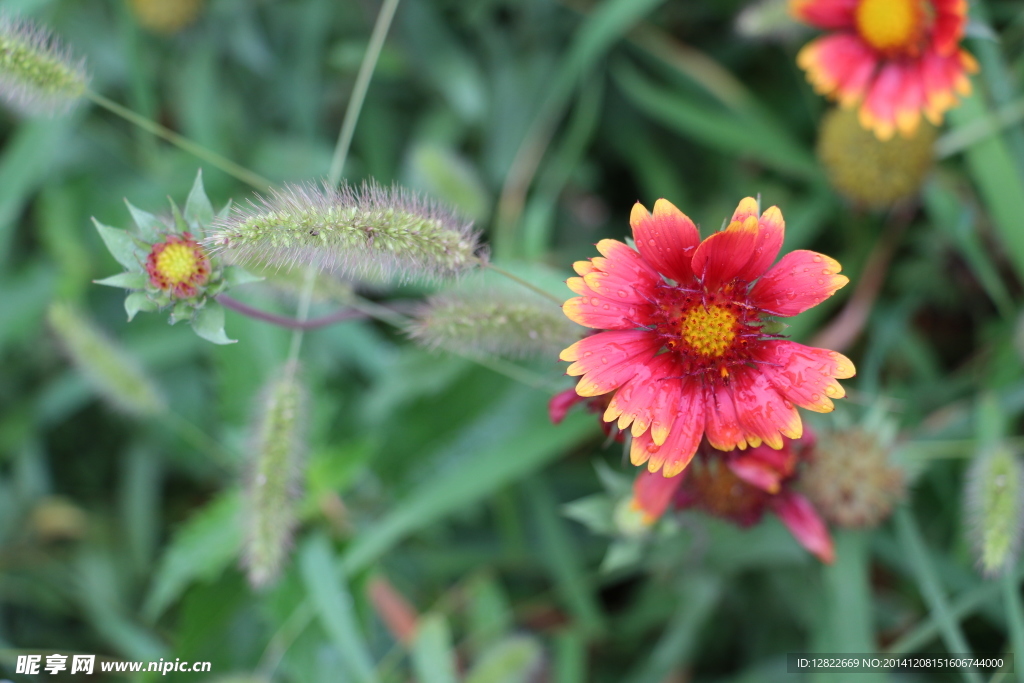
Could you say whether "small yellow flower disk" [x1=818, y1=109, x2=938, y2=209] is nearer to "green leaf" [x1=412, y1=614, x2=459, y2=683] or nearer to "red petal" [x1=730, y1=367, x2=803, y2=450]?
"red petal" [x1=730, y1=367, x2=803, y2=450]

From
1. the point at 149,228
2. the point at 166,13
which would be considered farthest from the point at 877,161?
the point at 166,13

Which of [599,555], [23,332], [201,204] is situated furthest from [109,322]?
[599,555]

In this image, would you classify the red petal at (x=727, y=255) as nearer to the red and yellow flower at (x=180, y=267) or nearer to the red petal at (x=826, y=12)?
the red and yellow flower at (x=180, y=267)

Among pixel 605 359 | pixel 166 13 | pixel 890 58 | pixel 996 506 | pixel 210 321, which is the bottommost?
pixel 996 506

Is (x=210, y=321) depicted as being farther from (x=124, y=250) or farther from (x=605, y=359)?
(x=605, y=359)

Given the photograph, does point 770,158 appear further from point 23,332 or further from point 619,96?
point 23,332
